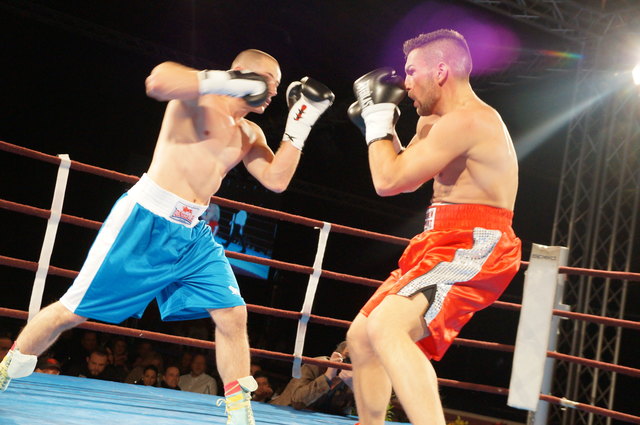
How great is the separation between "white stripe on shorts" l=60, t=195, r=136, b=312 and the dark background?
6034 millimetres

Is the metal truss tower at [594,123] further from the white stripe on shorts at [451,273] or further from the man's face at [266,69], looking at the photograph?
the white stripe on shorts at [451,273]

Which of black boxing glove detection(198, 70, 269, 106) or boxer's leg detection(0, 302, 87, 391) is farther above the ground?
black boxing glove detection(198, 70, 269, 106)

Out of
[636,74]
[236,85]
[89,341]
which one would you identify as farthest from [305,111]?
[636,74]

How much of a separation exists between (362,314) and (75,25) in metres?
7.22

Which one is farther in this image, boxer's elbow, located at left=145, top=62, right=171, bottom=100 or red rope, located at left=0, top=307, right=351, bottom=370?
red rope, located at left=0, top=307, right=351, bottom=370

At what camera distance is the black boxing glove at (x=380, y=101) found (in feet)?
7.07

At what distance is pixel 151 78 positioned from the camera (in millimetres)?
2363

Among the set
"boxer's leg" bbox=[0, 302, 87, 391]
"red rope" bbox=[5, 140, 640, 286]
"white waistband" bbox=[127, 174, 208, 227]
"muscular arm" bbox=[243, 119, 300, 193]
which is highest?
"muscular arm" bbox=[243, 119, 300, 193]

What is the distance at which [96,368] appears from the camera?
5.34 metres

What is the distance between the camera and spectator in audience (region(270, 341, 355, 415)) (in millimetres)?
3928

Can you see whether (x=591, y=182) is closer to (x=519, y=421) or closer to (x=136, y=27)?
Result: (x=519, y=421)

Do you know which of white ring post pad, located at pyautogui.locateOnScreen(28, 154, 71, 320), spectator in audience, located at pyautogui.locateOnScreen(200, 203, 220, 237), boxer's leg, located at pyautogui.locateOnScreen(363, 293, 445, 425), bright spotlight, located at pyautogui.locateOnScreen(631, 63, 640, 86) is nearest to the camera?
boxer's leg, located at pyautogui.locateOnScreen(363, 293, 445, 425)

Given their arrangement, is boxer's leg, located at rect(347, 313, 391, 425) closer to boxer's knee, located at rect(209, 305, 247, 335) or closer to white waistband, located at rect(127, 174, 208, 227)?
boxer's knee, located at rect(209, 305, 247, 335)

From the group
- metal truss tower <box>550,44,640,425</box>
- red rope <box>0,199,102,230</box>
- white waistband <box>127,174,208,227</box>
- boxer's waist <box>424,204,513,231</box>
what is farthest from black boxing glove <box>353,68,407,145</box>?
metal truss tower <box>550,44,640,425</box>
